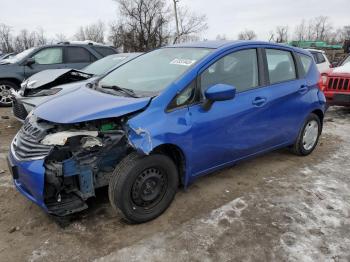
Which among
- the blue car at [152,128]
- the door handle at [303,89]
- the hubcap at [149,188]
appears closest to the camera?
the blue car at [152,128]

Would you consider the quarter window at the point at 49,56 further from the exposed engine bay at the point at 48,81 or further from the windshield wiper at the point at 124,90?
the windshield wiper at the point at 124,90

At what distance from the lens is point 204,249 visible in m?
2.95

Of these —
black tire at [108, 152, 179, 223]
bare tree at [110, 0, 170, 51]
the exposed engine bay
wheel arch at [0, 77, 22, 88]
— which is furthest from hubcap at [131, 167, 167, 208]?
bare tree at [110, 0, 170, 51]

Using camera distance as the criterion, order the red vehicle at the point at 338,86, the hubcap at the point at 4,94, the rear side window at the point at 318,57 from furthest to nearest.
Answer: the rear side window at the point at 318,57 < the hubcap at the point at 4,94 < the red vehicle at the point at 338,86

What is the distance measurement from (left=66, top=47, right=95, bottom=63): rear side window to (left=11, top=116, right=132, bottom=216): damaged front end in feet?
20.7

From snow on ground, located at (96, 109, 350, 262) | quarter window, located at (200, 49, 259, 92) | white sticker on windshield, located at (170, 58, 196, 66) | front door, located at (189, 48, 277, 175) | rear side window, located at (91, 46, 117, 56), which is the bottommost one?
snow on ground, located at (96, 109, 350, 262)

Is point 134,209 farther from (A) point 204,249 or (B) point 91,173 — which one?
(A) point 204,249

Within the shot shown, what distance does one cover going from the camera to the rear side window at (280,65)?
4377 mm

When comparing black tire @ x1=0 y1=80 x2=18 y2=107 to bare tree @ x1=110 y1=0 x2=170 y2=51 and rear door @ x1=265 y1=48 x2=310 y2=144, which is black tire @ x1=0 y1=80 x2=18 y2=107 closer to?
rear door @ x1=265 y1=48 x2=310 y2=144

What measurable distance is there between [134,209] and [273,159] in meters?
2.70

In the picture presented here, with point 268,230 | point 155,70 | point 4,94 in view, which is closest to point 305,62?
point 155,70

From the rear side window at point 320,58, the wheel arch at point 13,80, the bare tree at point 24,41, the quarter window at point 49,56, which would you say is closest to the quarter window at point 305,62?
the quarter window at point 49,56

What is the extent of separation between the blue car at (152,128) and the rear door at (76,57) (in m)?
5.26

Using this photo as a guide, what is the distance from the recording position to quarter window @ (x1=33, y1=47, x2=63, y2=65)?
8977mm
